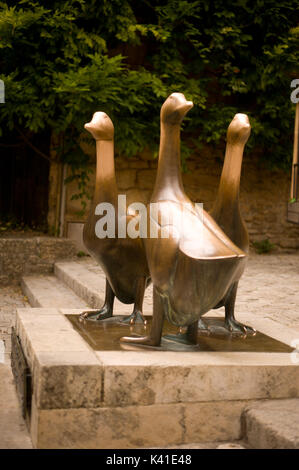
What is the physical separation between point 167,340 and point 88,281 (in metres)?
3.16

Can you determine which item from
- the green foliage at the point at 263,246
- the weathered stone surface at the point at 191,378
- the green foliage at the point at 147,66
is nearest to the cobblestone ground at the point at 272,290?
the green foliage at the point at 263,246

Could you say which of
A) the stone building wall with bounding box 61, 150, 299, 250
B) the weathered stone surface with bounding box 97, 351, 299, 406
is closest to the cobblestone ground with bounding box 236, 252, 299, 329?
the stone building wall with bounding box 61, 150, 299, 250

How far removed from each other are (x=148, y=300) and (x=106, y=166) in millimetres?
1997

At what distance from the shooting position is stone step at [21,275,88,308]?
5.30 meters

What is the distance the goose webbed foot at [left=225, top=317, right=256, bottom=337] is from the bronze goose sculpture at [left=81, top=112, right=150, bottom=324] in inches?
18.2

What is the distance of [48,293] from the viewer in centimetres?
587

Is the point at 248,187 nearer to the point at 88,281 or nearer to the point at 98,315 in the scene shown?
the point at 88,281

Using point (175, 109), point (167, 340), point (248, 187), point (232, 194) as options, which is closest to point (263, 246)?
point (248, 187)

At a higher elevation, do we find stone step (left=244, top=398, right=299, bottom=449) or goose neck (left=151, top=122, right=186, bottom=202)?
goose neck (left=151, top=122, right=186, bottom=202)

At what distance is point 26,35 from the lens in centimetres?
741

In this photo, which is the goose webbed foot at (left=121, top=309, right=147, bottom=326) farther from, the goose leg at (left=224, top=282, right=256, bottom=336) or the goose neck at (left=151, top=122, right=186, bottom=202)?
the goose neck at (left=151, top=122, right=186, bottom=202)

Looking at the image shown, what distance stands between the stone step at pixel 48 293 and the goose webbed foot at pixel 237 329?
2350 mm

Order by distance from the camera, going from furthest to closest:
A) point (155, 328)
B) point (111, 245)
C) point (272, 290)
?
point (272, 290) → point (111, 245) → point (155, 328)
